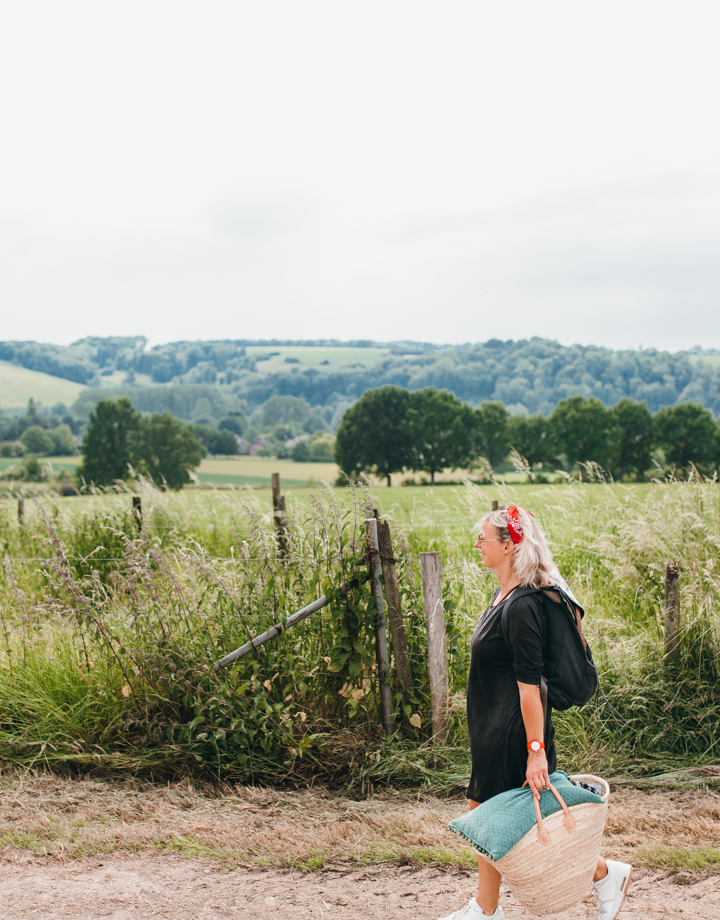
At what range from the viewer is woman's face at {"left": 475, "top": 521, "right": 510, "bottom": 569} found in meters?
Answer: 2.72

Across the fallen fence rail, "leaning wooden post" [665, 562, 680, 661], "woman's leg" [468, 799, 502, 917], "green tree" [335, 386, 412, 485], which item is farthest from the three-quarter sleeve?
"green tree" [335, 386, 412, 485]

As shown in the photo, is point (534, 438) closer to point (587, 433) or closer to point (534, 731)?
point (587, 433)

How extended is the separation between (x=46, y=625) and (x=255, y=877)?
106 inches

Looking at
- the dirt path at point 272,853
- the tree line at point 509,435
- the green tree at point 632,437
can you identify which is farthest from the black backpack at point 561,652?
the green tree at point 632,437

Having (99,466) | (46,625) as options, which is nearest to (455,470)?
(99,466)

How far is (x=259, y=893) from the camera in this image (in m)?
3.32

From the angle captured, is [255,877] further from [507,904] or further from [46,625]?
[46,625]

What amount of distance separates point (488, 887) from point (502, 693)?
0.80 metres

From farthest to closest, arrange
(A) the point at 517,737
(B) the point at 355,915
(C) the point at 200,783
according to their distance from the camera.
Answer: (C) the point at 200,783 → (B) the point at 355,915 → (A) the point at 517,737

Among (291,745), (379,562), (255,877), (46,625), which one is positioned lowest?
(255,877)

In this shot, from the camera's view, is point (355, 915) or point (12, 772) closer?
point (355, 915)

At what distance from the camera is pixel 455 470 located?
77.4 m

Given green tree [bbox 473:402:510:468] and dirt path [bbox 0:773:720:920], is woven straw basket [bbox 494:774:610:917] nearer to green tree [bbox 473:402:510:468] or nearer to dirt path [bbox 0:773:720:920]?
dirt path [bbox 0:773:720:920]

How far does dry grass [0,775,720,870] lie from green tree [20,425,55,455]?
358ft
